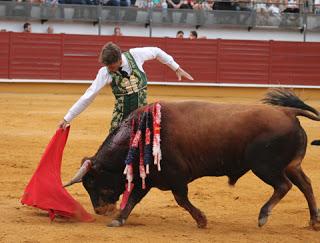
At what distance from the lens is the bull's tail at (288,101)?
5.32 m

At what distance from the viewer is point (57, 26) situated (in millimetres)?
17156

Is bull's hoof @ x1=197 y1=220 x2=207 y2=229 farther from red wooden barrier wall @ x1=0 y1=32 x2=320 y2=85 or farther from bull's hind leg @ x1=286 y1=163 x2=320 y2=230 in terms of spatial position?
red wooden barrier wall @ x1=0 y1=32 x2=320 y2=85

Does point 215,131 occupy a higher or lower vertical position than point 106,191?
higher

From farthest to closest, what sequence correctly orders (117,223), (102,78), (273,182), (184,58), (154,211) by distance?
(184,58) → (154,211) → (102,78) → (117,223) → (273,182)

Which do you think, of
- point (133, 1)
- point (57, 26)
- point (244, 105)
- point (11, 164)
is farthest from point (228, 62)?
point (244, 105)

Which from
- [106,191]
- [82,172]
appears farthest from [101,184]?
[82,172]

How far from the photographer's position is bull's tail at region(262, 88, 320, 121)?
17.5 feet

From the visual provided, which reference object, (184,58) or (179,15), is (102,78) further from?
(179,15)

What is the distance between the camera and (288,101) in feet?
17.6

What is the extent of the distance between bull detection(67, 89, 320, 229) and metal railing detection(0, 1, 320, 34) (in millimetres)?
11493

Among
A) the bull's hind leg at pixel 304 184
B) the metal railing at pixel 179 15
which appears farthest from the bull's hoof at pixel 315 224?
the metal railing at pixel 179 15

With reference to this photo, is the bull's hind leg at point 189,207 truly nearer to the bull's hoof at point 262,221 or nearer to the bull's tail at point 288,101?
the bull's hoof at point 262,221

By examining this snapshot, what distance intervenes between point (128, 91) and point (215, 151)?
83 centimetres

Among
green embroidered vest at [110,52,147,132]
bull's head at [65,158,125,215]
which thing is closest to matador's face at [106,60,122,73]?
green embroidered vest at [110,52,147,132]
